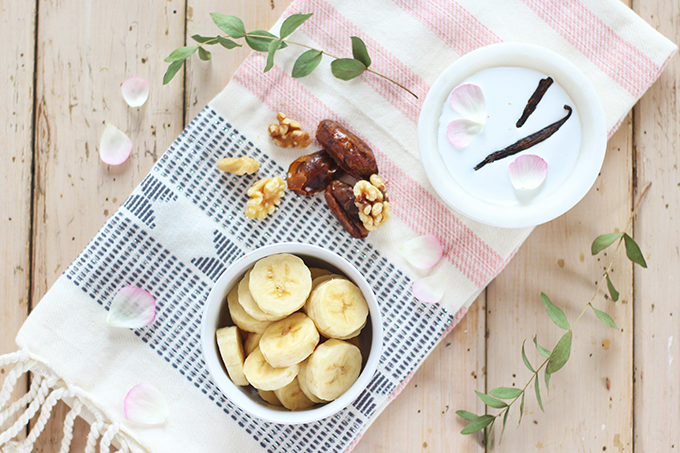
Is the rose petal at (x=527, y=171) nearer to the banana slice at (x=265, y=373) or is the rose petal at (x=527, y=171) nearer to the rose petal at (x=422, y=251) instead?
the rose petal at (x=422, y=251)

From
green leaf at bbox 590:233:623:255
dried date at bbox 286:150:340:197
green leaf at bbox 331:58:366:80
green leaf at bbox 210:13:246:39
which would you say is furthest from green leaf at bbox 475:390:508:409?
green leaf at bbox 210:13:246:39

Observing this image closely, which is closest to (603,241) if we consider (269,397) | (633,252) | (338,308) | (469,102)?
(633,252)

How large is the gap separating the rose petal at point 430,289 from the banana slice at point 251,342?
0.21m

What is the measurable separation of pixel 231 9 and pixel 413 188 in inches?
14.0

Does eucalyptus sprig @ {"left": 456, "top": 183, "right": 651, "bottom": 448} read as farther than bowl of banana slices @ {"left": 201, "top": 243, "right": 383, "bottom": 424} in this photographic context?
Yes

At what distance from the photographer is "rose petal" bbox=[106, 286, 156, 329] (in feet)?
2.24

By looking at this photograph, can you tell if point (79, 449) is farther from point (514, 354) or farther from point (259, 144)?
point (514, 354)

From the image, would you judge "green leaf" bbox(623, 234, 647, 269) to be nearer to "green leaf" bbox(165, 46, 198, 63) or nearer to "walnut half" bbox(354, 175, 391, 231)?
"walnut half" bbox(354, 175, 391, 231)

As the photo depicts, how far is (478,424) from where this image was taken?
0.70 meters

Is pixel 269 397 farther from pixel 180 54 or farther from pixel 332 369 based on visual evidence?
pixel 180 54

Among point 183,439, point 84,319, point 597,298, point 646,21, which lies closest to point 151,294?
point 84,319

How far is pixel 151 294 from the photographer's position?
696 mm

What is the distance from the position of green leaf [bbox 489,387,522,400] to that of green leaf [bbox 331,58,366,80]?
0.44 metres

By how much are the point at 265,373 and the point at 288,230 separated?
195 mm
